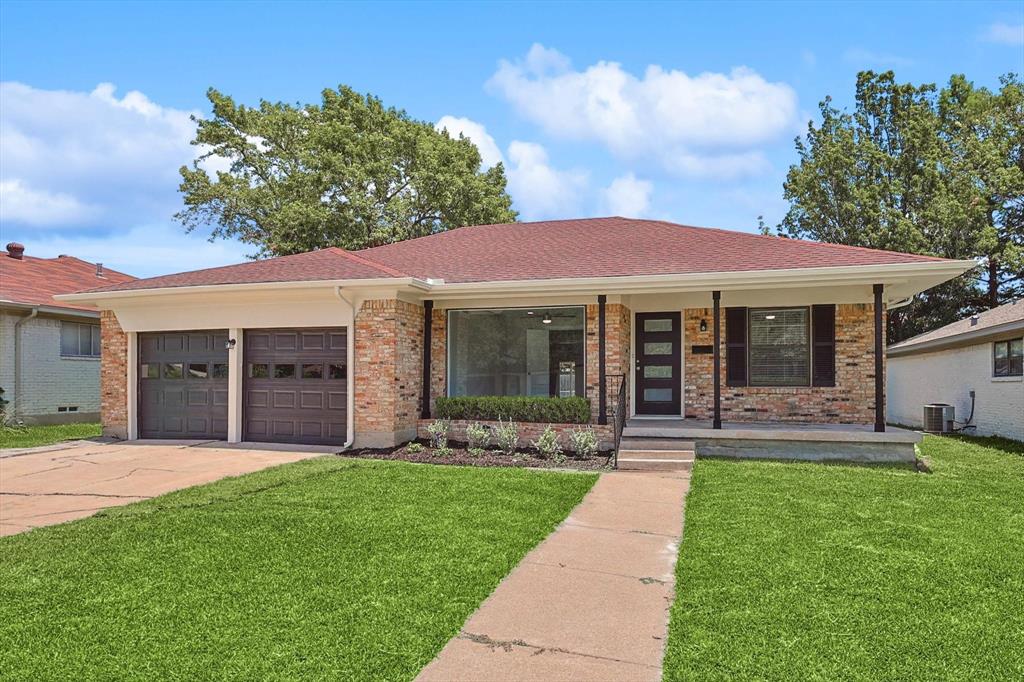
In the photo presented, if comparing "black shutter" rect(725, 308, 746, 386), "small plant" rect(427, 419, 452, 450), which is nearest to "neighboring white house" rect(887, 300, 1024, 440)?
"black shutter" rect(725, 308, 746, 386)

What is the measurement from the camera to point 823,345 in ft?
37.2

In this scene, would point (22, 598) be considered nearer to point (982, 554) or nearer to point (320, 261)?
point (982, 554)

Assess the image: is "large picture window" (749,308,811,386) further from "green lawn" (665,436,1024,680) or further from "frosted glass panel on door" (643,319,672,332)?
"green lawn" (665,436,1024,680)

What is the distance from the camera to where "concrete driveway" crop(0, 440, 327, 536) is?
666 centimetres

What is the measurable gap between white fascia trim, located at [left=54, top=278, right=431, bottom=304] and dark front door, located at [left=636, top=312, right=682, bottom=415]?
4.12 metres

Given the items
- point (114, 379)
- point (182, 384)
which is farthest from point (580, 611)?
point (114, 379)

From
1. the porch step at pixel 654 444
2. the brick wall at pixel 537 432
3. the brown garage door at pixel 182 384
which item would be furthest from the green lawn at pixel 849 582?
the brown garage door at pixel 182 384

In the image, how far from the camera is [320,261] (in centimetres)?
1184

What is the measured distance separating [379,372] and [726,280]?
220 inches

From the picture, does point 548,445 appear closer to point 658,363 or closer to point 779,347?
point 658,363

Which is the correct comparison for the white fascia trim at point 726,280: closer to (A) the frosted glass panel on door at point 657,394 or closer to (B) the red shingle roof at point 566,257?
(B) the red shingle roof at point 566,257

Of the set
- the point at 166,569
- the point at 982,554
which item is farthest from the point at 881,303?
the point at 166,569

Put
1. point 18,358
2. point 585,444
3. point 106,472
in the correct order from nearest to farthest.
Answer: point 106,472 < point 585,444 < point 18,358

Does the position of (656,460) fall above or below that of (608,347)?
below
